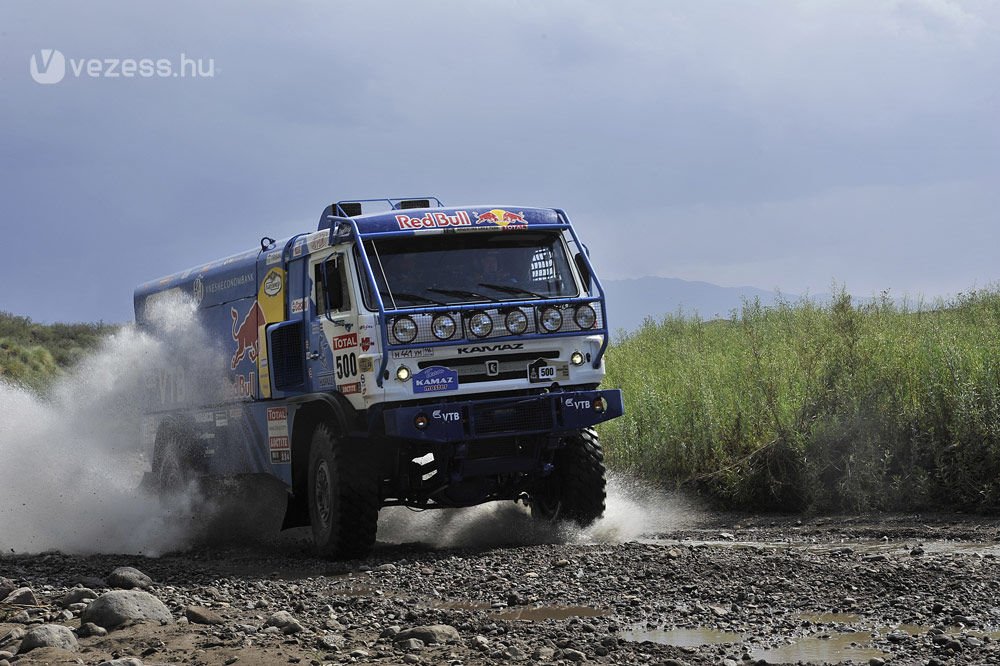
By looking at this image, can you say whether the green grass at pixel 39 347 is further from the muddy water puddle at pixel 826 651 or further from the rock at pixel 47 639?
the muddy water puddle at pixel 826 651

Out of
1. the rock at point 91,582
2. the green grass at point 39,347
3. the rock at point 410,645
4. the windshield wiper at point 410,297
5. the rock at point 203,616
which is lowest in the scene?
the rock at point 410,645

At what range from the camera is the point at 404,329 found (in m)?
11.1

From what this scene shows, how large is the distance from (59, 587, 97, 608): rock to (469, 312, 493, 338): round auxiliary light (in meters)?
3.92

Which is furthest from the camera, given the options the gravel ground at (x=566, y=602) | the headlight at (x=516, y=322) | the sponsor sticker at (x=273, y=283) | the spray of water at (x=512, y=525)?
the sponsor sticker at (x=273, y=283)

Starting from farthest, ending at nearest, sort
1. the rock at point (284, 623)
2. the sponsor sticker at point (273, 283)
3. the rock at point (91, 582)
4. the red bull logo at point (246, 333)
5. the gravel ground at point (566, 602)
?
the red bull logo at point (246, 333), the sponsor sticker at point (273, 283), the rock at point (91, 582), the rock at point (284, 623), the gravel ground at point (566, 602)

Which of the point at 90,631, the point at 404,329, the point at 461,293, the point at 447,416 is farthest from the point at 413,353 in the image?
the point at 90,631

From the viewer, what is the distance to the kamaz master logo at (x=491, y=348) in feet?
37.2

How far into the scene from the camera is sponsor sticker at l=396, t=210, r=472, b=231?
11.6 m

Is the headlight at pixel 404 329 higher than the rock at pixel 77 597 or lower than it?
higher

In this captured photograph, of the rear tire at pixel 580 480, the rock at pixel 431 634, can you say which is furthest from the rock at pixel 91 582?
the rear tire at pixel 580 480

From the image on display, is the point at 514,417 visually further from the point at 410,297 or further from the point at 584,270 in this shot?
the point at 584,270

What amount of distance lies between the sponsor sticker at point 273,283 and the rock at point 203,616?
5449 mm

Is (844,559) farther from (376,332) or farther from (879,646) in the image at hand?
(376,332)

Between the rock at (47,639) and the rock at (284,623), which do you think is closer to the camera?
the rock at (47,639)
